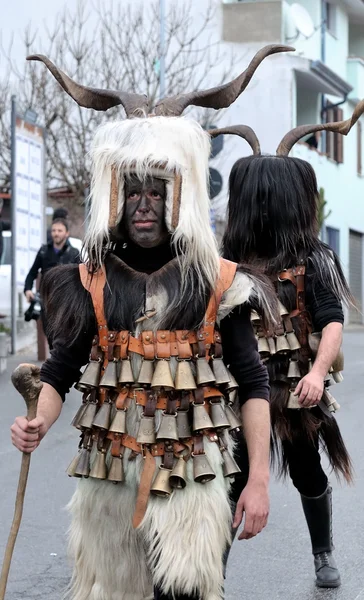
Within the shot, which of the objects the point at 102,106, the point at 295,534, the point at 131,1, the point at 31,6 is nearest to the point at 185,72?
the point at 131,1

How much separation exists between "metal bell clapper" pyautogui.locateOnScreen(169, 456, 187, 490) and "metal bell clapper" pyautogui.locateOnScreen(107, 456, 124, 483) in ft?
0.48

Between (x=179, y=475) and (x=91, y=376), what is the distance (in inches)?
15.6

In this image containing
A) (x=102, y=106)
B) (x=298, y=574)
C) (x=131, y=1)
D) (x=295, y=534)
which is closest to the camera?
(x=102, y=106)

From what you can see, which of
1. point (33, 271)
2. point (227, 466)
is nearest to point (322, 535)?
point (227, 466)

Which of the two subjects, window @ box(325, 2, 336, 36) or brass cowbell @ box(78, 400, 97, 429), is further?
window @ box(325, 2, 336, 36)

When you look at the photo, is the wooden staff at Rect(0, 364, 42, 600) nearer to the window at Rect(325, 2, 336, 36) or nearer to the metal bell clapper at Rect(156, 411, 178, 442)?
the metal bell clapper at Rect(156, 411, 178, 442)

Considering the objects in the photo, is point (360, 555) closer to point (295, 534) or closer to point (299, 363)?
point (295, 534)

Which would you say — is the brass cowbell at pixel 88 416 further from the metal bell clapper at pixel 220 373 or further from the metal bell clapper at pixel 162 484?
the metal bell clapper at pixel 220 373

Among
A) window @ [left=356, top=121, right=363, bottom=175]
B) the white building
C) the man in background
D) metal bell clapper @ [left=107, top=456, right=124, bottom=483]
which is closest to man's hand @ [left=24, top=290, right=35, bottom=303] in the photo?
the man in background

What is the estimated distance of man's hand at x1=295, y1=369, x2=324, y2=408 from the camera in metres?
4.83

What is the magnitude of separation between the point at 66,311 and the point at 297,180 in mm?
1849

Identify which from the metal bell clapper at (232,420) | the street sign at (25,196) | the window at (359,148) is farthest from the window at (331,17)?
the metal bell clapper at (232,420)

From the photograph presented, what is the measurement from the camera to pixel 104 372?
354cm

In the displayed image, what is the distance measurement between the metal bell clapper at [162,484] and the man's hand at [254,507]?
0.22 m
